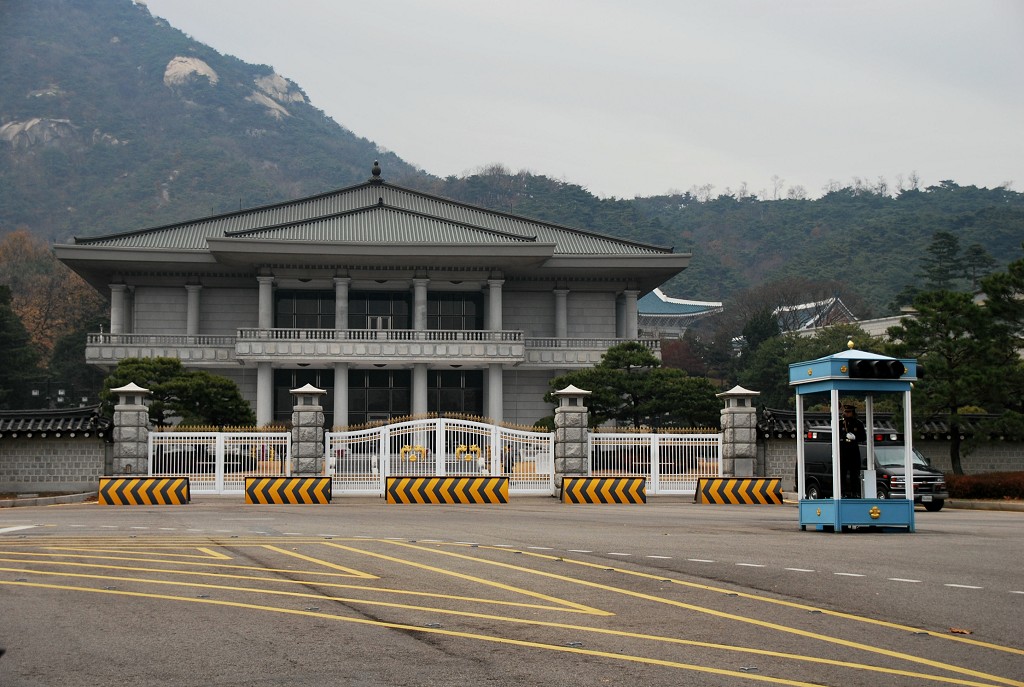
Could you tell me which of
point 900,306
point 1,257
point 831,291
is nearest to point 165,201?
point 1,257

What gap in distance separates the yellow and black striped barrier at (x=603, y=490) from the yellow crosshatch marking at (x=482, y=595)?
43.8 ft

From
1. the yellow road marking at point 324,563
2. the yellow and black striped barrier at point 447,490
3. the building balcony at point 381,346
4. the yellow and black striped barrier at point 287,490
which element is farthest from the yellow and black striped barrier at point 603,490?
the building balcony at point 381,346

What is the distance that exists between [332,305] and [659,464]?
109 ft

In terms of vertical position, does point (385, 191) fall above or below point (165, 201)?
below

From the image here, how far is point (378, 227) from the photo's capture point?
6081 centimetres

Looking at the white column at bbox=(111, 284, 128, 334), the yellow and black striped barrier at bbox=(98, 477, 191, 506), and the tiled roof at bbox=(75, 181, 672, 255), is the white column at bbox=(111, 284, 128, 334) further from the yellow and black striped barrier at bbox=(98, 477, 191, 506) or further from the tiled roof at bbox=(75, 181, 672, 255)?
the yellow and black striped barrier at bbox=(98, 477, 191, 506)

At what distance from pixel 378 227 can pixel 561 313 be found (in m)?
10.8

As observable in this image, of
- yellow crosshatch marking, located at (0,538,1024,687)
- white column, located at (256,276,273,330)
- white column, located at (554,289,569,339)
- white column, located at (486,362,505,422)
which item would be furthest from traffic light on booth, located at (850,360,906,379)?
white column, located at (554,289,569,339)

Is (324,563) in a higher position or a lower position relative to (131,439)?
lower

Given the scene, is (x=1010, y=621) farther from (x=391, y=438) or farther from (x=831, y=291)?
(x=831, y=291)

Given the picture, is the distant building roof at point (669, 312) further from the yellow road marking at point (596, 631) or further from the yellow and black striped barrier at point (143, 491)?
the yellow road marking at point (596, 631)

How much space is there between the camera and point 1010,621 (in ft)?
31.0

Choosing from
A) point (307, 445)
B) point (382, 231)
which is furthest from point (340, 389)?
point (307, 445)

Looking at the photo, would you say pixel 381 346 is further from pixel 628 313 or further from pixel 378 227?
pixel 628 313
